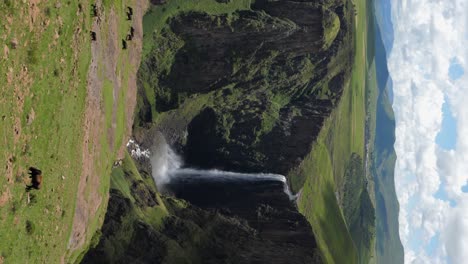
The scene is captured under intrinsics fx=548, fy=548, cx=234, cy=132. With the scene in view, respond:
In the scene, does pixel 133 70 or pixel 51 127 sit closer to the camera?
pixel 51 127

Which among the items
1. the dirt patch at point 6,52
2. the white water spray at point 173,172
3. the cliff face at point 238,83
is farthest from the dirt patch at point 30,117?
the white water spray at point 173,172

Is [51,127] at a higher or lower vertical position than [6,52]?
lower

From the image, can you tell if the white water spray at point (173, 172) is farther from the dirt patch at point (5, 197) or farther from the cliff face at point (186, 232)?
the dirt patch at point (5, 197)

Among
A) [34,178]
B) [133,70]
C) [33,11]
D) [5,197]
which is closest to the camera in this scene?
[5,197]

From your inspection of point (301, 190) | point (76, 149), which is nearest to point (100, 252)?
point (76, 149)

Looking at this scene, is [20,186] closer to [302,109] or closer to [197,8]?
[197,8]

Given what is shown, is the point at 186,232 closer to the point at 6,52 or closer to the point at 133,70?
the point at 133,70

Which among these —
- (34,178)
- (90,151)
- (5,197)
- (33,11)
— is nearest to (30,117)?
(34,178)
